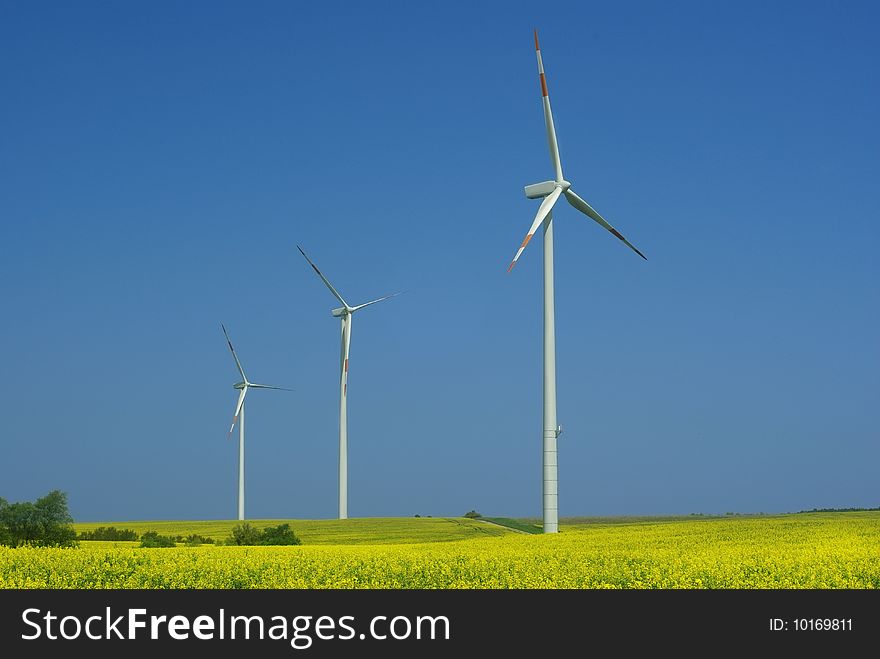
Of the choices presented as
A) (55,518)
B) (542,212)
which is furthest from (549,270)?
(55,518)

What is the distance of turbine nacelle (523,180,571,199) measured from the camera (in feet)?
179

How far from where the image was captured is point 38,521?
44.9 meters

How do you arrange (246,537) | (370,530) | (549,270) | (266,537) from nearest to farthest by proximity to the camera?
(549,270) < (266,537) < (246,537) < (370,530)

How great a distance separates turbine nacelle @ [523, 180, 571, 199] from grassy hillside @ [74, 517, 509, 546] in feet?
70.5

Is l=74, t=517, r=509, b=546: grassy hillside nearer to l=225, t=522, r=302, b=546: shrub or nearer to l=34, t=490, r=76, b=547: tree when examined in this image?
l=225, t=522, r=302, b=546: shrub

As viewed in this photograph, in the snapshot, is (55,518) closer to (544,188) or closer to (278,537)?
(278,537)

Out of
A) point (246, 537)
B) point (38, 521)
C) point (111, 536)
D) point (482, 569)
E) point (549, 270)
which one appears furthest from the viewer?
point (111, 536)

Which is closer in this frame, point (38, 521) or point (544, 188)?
point (38, 521)

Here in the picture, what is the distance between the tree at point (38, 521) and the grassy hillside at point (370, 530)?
17.3 meters

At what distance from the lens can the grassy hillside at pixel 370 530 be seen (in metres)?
61.7

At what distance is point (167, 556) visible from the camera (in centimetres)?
2859

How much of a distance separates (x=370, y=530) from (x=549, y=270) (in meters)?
30.4
